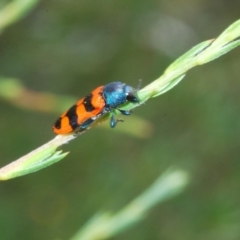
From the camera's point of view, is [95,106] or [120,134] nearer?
[95,106]

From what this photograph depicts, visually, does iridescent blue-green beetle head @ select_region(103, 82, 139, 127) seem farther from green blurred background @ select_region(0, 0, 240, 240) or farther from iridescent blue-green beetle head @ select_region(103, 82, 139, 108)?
green blurred background @ select_region(0, 0, 240, 240)

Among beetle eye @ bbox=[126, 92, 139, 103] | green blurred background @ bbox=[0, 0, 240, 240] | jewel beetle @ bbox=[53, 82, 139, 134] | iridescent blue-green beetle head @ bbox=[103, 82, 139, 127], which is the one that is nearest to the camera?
beetle eye @ bbox=[126, 92, 139, 103]

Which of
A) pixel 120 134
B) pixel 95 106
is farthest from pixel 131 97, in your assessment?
pixel 120 134

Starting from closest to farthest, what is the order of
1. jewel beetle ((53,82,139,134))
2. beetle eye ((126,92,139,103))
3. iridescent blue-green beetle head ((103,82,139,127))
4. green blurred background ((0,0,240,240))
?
1. beetle eye ((126,92,139,103))
2. jewel beetle ((53,82,139,134))
3. iridescent blue-green beetle head ((103,82,139,127))
4. green blurred background ((0,0,240,240))

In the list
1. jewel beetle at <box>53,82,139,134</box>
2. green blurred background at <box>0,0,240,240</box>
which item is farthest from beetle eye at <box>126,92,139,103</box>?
green blurred background at <box>0,0,240,240</box>

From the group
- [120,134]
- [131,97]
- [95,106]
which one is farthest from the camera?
[120,134]

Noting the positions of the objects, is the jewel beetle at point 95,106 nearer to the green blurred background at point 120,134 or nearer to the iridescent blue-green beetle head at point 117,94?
the iridescent blue-green beetle head at point 117,94

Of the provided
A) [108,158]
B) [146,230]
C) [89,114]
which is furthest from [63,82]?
[89,114]

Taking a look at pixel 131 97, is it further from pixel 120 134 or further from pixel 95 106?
pixel 120 134

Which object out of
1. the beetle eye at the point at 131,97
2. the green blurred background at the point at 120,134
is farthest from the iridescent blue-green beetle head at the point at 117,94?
the green blurred background at the point at 120,134
